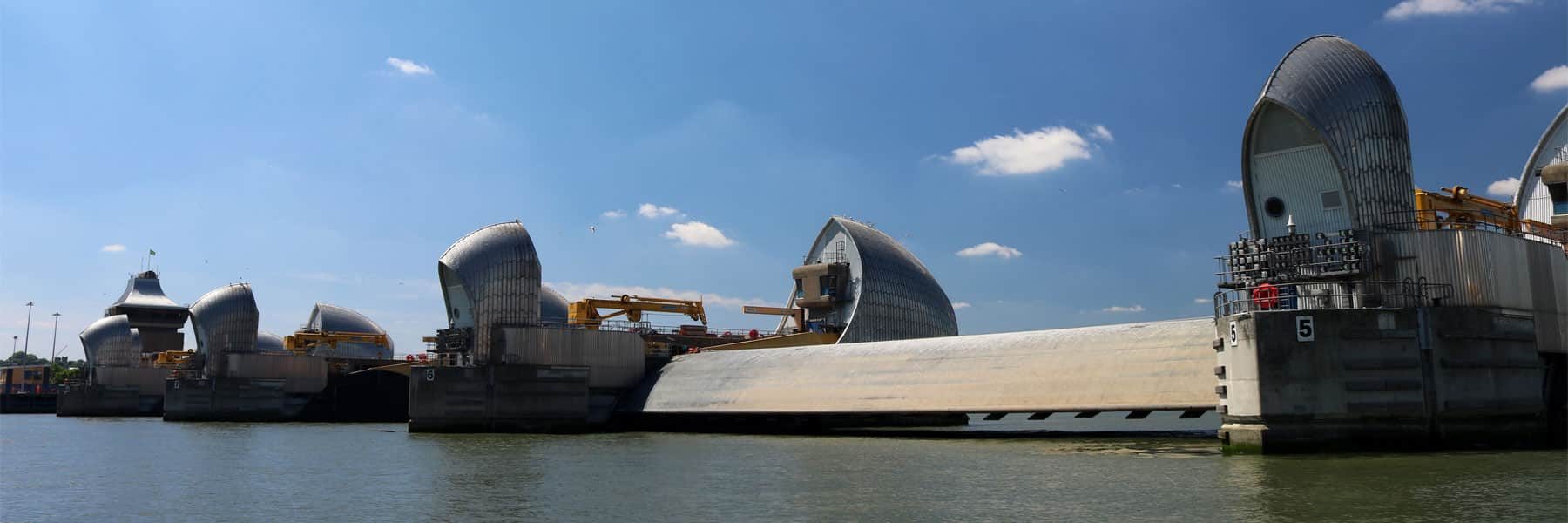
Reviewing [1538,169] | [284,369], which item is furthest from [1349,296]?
[284,369]

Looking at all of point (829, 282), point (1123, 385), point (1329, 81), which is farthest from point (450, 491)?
point (829, 282)

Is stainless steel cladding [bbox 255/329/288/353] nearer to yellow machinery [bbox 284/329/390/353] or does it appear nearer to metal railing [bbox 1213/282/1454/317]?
yellow machinery [bbox 284/329/390/353]

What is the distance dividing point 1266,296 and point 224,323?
8178 centimetres

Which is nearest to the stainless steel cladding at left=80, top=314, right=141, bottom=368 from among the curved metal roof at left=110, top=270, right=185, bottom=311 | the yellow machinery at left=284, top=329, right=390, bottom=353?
the curved metal roof at left=110, top=270, right=185, bottom=311

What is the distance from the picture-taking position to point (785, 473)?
31.7 metres

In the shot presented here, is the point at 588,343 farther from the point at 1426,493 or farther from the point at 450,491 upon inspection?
the point at 1426,493

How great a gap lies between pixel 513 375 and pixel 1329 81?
42.8 m

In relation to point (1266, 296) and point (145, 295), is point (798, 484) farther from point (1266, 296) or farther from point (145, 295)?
point (145, 295)

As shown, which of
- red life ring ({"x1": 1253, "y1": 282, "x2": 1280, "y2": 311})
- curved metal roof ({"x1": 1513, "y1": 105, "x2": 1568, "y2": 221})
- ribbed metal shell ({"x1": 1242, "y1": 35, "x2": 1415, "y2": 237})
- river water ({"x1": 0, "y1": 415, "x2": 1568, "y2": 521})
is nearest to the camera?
river water ({"x1": 0, "y1": 415, "x2": 1568, "y2": 521})

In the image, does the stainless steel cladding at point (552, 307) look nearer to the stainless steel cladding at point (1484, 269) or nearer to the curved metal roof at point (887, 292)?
the curved metal roof at point (887, 292)

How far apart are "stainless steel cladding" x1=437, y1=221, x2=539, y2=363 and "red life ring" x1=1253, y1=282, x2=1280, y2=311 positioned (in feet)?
134

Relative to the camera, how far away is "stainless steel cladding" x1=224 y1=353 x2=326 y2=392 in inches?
3529

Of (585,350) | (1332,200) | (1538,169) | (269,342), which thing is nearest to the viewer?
(1332,200)

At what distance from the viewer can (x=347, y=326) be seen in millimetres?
134750
